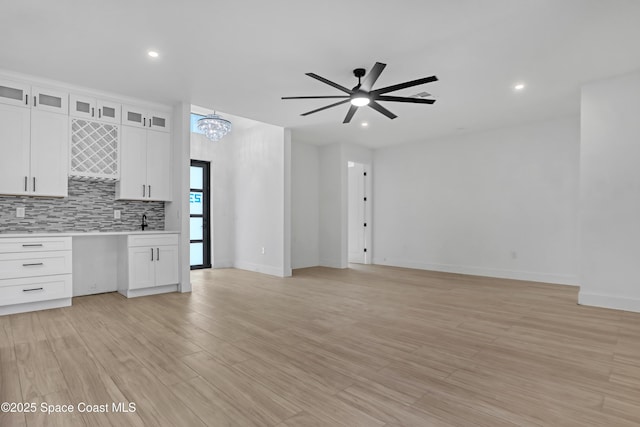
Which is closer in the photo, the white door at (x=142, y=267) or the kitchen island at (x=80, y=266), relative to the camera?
the kitchen island at (x=80, y=266)

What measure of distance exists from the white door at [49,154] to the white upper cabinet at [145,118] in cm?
75

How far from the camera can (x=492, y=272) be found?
6426mm

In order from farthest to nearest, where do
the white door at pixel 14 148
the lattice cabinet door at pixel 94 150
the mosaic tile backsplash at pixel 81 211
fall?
1. the lattice cabinet door at pixel 94 150
2. the mosaic tile backsplash at pixel 81 211
3. the white door at pixel 14 148

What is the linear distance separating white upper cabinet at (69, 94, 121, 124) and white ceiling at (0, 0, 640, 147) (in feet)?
1.01

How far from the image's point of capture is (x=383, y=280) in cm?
604

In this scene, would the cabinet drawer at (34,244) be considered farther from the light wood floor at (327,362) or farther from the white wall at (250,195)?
the white wall at (250,195)

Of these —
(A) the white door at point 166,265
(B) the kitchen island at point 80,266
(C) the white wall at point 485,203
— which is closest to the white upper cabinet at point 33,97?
(B) the kitchen island at point 80,266

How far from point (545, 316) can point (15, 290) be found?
6.15 metres

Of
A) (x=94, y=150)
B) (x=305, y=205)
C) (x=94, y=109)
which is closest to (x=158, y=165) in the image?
(x=94, y=150)

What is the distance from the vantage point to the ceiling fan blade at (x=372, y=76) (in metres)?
3.09

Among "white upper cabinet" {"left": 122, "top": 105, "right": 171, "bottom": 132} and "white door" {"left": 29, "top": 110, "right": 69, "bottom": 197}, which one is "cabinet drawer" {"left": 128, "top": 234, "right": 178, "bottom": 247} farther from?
"white upper cabinet" {"left": 122, "top": 105, "right": 171, "bottom": 132}

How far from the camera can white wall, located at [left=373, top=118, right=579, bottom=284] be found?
18.8 feet

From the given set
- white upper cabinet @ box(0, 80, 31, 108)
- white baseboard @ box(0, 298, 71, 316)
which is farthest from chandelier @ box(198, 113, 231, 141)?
white baseboard @ box(0, 298, 71, 316)

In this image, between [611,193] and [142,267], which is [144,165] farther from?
[611,193]
